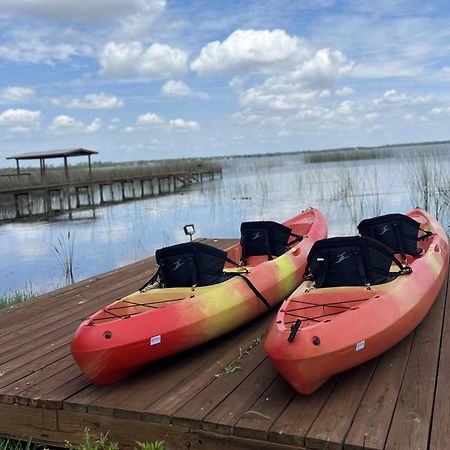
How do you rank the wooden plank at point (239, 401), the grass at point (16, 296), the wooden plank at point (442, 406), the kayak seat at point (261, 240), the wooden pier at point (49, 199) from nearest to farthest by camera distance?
the wooden plank at point (442, 406) < the wooden plank at point (239, 401) < the kayak seat at point (261, 240) < the grass at point (16, 296) < the wooden pier at point (49, 199)

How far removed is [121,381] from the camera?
3301mm

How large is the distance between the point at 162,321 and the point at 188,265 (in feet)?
2.06

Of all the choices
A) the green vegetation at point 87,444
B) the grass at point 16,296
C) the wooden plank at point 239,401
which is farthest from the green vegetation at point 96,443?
the grass at point 16,296

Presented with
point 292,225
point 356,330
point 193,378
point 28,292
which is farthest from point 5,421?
point 28,292

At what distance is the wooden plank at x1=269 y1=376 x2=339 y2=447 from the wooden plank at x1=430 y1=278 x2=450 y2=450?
56 centimetres

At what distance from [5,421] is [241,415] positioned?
1.49 m

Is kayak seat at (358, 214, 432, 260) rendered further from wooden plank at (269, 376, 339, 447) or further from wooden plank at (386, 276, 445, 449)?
wooden plank at (269, 376, 339, 447)

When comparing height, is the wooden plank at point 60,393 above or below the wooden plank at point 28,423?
above

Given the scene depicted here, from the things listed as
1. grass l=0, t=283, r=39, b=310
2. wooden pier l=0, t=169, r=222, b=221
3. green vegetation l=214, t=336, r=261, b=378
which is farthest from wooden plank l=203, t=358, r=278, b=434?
wooden pier l=0, t=169, r=222, b=221

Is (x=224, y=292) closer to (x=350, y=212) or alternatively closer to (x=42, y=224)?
(x=350, y=212)

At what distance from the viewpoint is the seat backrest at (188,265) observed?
384cm

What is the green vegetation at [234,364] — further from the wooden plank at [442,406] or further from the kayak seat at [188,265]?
the wooden plank at [442,406]

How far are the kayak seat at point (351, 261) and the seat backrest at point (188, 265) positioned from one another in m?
0.76

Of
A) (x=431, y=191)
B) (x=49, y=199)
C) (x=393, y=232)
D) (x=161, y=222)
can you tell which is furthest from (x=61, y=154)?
(x=393, y=232)
